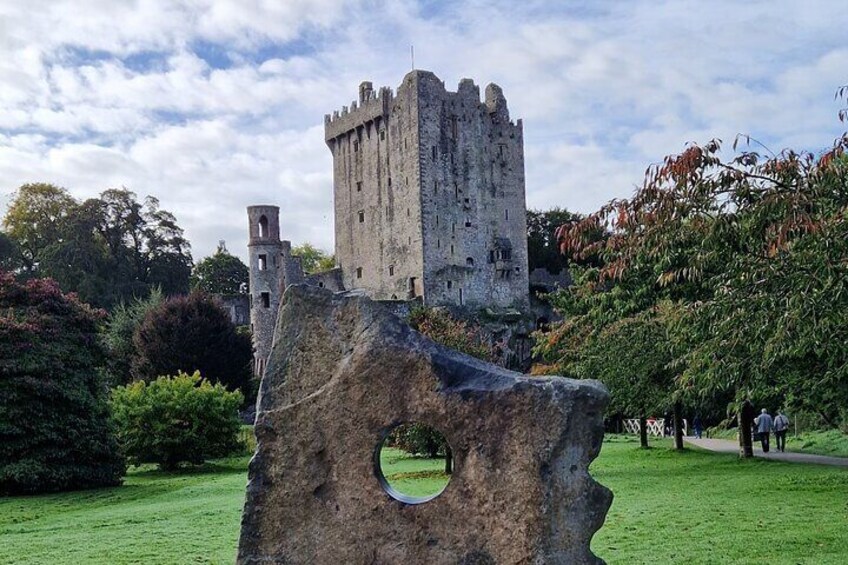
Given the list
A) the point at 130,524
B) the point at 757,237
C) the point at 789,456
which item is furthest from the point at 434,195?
the point at 757,237

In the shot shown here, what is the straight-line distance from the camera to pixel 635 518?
13.5m

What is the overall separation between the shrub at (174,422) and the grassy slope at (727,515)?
1314cm

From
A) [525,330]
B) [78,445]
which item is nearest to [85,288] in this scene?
[525,330]

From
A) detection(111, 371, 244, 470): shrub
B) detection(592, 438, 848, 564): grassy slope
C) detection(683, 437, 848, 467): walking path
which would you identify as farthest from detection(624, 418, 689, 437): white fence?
detection(592, 438, 848, 564): grassy slope

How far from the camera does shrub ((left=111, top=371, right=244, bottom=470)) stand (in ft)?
95.7

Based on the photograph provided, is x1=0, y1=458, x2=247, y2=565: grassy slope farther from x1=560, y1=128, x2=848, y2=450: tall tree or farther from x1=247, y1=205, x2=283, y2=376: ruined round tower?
x1=247, y1=205, x2=283, y2=376: ruined round tower

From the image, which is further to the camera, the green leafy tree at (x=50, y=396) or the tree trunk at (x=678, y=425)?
the tree trunk at (x=678, y=425)

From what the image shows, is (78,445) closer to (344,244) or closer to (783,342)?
(783,342)

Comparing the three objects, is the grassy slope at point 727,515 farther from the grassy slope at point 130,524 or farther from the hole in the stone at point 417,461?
the grassy slope at point 130,524

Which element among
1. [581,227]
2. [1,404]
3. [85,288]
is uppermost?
[85,288]

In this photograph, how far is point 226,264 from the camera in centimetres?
8919

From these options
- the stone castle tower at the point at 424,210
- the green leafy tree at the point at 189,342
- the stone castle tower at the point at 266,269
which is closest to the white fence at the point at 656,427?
the green leafy tree at the point at 189,342

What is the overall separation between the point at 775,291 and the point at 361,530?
5.76 meters

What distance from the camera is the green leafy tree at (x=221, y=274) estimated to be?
8781cm
